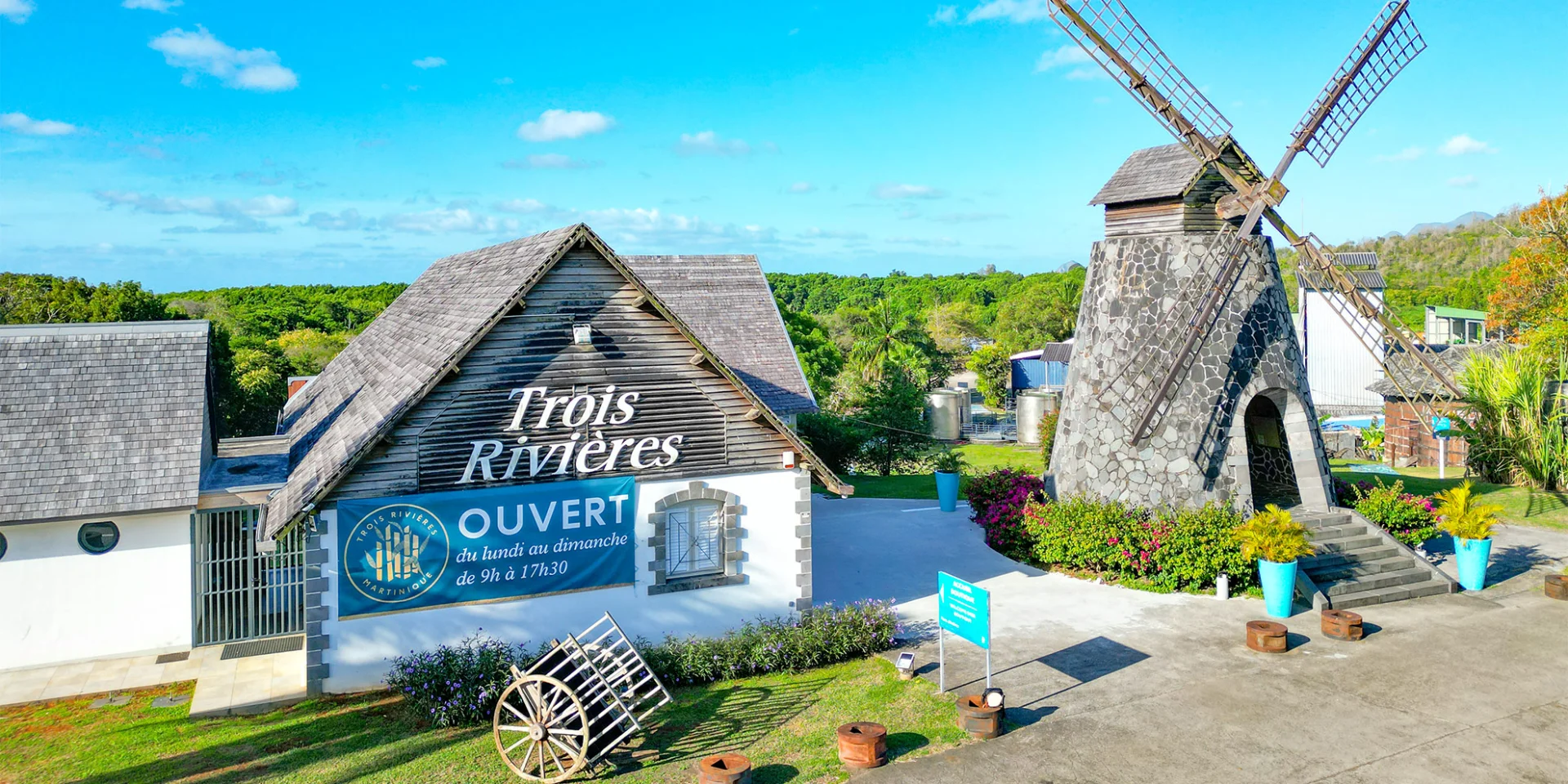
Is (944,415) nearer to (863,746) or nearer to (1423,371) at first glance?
(1423,371)

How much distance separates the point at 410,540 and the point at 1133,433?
532 inches

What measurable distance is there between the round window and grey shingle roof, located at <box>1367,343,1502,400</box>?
940 inches

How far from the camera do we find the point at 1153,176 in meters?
20.4

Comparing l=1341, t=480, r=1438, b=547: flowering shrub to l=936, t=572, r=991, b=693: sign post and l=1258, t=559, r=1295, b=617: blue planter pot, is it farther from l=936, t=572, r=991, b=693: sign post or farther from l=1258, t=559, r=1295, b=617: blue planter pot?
l=936, t=572, r=991, b=693: sign post

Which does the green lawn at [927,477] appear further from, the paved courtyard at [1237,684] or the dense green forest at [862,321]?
the paved courtyard at [1237,684]

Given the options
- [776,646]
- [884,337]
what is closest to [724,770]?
[776,646]

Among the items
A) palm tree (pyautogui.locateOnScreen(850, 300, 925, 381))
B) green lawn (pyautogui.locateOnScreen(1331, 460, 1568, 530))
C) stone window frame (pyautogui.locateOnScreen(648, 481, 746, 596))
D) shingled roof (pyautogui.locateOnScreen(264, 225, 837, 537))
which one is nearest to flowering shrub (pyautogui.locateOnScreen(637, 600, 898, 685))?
stone window frame (pyautogui.locateOnScreen(648, 481, 746, 596))

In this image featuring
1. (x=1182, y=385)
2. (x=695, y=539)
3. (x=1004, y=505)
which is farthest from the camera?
(x=1004, y=505)

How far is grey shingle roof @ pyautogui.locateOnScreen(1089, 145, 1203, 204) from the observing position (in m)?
19.6

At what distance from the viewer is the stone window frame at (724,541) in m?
15.7

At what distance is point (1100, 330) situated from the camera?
2083 cm

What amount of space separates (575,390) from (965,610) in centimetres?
688

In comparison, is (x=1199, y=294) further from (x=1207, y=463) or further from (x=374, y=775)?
(x=374, y=775)

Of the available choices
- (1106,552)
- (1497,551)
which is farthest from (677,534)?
(1497,551)
